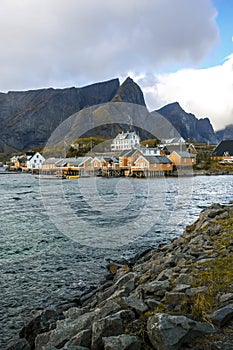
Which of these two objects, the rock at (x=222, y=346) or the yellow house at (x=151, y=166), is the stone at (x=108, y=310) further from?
the yellow house at (x=151, y=166)

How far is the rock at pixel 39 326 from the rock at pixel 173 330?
118 inches

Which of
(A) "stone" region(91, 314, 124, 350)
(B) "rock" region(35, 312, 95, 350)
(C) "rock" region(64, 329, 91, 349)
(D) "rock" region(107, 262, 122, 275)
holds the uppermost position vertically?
(A) "stone" region(91, 314, 124, 350)

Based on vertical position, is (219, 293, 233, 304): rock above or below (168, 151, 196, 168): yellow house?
below

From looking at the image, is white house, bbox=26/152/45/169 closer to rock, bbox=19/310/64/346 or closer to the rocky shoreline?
rock, bbox=19/310/64/346

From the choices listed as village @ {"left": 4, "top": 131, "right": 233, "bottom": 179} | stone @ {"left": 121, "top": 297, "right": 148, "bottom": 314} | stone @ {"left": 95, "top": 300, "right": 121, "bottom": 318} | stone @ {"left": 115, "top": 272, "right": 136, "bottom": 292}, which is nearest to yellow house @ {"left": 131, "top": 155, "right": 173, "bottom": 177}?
village @ {"left": 4, "top": 131, "right": 233, "bottom": 179}

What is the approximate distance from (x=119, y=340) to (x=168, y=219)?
53.2 feet

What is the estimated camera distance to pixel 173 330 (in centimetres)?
345

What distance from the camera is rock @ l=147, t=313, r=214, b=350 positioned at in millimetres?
3316

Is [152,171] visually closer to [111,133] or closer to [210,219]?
[210,219]

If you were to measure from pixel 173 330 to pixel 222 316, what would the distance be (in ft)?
2.34

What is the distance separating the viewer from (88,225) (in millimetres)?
17438

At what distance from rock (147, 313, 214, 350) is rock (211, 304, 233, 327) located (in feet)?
0.47

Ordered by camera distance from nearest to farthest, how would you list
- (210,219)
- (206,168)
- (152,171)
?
(210,219), (152,171), (206,168)

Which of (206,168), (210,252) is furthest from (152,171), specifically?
(210,252)
